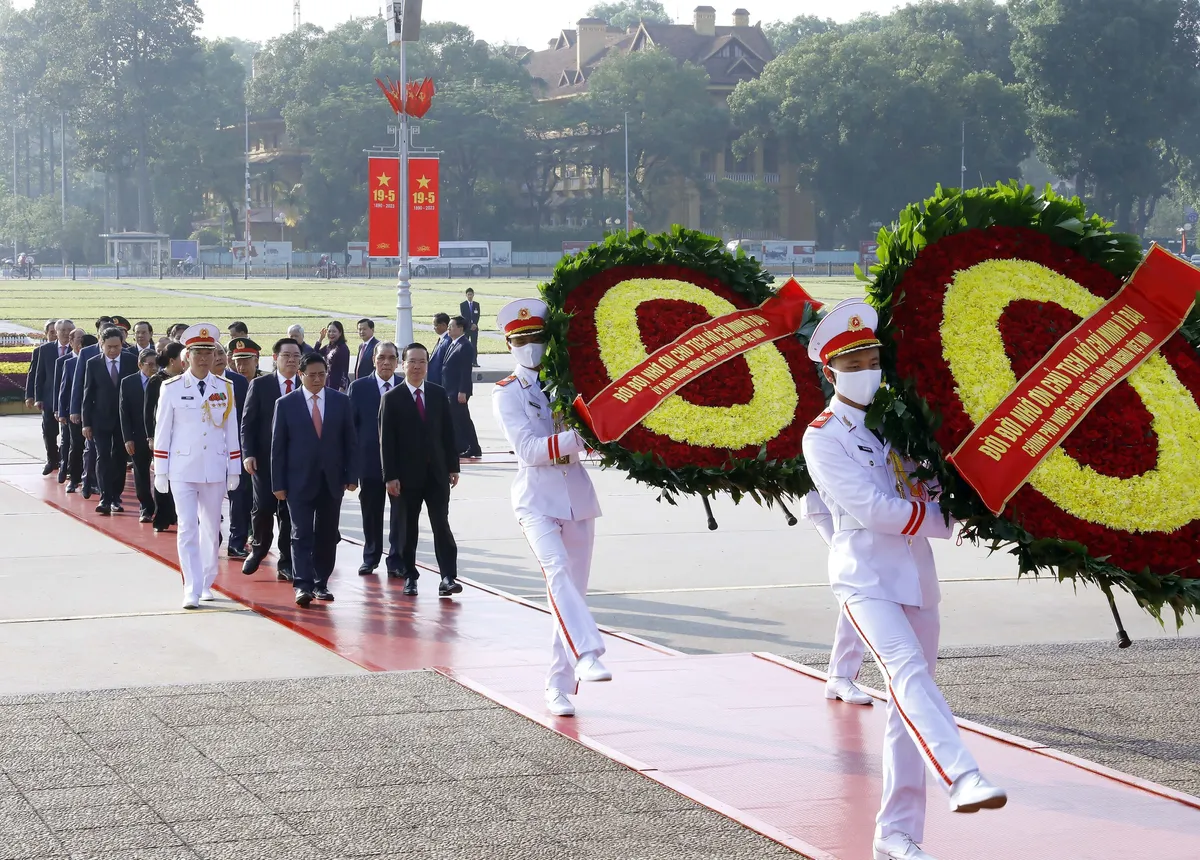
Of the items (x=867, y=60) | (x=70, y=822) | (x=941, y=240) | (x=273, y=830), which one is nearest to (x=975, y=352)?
(x=941, y=240)

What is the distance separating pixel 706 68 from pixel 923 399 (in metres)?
96.2

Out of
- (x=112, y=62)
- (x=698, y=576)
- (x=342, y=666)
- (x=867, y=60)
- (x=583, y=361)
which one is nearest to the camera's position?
(x=583, y=361)

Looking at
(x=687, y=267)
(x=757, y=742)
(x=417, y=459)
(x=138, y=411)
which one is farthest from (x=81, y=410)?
(x=757, y=742)

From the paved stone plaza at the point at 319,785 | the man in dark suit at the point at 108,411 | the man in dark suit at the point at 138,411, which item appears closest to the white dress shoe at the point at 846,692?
the paved stone plaza at the point at 319,785

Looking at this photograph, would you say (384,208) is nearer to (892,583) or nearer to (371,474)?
(371,474)

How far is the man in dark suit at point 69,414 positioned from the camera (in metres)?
15.7

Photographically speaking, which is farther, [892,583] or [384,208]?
[384,208]

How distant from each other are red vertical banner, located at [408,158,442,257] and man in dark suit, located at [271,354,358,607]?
17.0 m

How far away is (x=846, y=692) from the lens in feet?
24.9

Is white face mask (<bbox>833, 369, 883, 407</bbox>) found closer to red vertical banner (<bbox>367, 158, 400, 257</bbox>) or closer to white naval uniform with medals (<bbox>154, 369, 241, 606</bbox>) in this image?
white naval uniform with medals (<bbox>154, 369, 241, 606</bbox>)

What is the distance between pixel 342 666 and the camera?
8.50 m

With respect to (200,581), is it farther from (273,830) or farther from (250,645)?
(273,830)

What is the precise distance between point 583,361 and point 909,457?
2.11 metres

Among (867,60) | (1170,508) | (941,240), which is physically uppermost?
(867,60)
